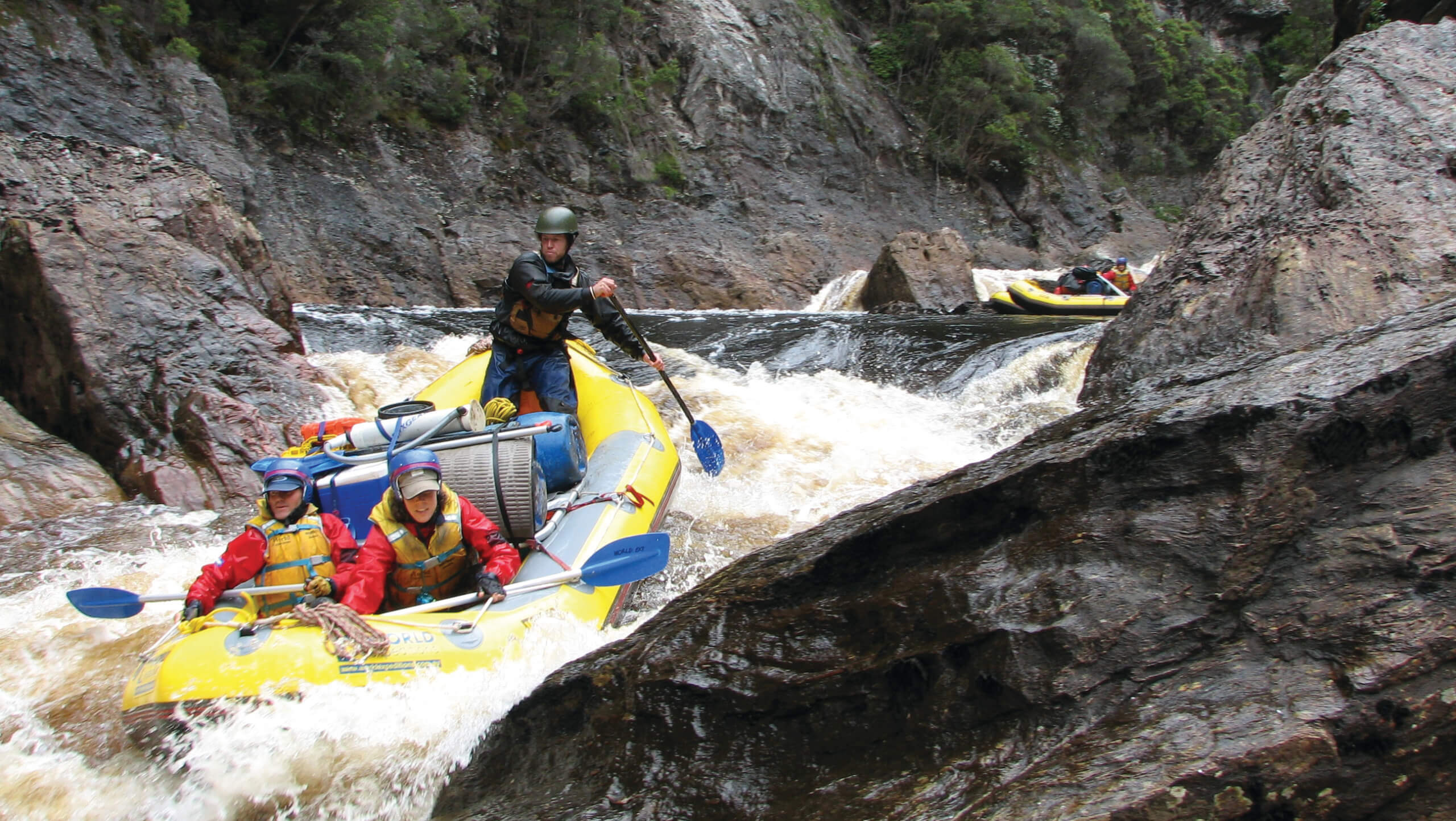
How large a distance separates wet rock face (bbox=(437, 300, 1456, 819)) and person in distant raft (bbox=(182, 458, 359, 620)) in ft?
4.05

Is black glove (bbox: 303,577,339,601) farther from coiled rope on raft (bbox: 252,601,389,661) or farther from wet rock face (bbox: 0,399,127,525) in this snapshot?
wet rock face (bbox: 0,399,127,525)

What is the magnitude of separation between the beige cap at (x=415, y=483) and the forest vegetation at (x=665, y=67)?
12.6 m

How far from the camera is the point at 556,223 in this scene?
180 inches

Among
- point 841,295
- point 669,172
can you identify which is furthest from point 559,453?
point 669,172

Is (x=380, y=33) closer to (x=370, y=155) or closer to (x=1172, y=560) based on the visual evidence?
(x=370, y=155)

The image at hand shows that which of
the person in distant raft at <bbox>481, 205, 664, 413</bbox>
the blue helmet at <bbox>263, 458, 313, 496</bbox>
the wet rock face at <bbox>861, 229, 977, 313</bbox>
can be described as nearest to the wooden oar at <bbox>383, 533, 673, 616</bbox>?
the blue helmet at <bbox>263, 458, 313, 496</bbox>

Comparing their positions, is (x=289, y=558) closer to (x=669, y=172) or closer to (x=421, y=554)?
(x=421, y=554)

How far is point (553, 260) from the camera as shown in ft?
15.3

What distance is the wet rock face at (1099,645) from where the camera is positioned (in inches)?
50.8

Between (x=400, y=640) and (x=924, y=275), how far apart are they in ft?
39.1

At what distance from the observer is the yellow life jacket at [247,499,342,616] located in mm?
2988

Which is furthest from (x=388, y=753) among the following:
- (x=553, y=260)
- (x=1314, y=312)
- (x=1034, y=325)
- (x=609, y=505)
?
(x=1034, y=325)

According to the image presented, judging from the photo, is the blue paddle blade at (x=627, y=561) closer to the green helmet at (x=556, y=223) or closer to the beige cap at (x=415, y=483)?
the beige cap at (x=415, y=483)

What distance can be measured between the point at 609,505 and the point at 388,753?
1.66 metres
